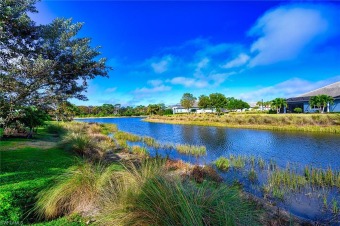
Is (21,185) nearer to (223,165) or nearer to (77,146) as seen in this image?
(77,146)

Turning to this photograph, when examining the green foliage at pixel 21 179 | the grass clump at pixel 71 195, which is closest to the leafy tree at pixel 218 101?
the green foliage at pixel 21 179

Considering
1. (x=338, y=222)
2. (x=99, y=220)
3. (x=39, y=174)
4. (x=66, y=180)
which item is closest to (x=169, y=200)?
(x=99, y=220)

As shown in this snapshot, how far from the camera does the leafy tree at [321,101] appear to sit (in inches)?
1480

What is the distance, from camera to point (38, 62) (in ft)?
18.0

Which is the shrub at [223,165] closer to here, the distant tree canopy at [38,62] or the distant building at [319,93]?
the distant tree canopy at [38,62]

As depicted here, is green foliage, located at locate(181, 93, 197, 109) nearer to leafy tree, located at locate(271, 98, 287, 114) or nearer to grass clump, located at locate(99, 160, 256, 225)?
leafy tree, located at locate(271, 98, 287, 114)

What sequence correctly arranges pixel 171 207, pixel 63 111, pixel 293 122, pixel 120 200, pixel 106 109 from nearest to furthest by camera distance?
pixel 171 207 < pixel 120 200 < pixel 63 111 < pixel 293 122 < pixel 106 109

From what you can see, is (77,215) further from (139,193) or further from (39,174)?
(39,174)

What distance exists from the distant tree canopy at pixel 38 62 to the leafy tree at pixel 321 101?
41.6 meters

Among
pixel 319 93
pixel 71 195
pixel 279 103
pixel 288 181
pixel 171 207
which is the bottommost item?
pixel 288 181

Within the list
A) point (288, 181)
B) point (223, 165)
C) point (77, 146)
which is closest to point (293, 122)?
point (223, 165)

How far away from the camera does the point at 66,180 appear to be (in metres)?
5.11

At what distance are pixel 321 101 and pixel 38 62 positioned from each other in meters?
44.2

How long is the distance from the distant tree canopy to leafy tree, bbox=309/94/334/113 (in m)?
41.6
